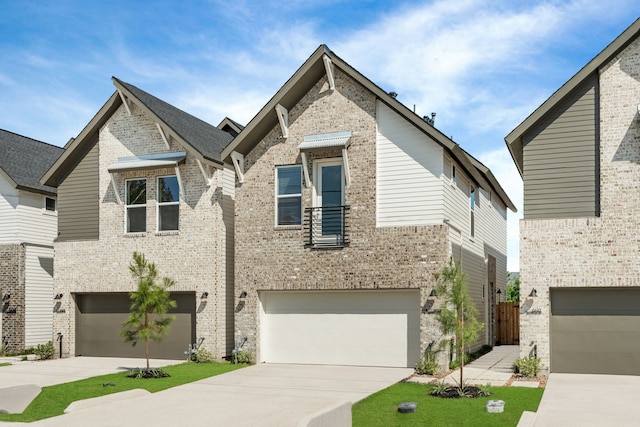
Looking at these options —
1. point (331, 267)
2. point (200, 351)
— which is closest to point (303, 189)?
point (331, 267)

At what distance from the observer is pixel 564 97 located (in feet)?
55.5

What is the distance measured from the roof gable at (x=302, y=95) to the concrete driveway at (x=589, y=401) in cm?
654

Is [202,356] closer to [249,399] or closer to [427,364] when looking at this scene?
[427,364]

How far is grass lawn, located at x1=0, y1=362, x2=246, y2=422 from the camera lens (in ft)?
40.8

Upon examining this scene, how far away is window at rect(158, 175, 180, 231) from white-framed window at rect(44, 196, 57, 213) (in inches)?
273

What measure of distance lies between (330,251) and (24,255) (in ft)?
40.8

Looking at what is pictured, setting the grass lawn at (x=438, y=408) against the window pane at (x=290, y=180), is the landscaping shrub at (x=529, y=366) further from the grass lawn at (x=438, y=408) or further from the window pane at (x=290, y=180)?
the window pane at (x=290, y=180)

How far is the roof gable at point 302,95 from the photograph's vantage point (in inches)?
703

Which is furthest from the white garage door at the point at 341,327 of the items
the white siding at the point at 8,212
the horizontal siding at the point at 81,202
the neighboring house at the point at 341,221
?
the white siding at the point at 8,212

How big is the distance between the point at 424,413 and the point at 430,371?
5.30 m

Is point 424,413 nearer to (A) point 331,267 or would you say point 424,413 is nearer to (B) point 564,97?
(A) point 331,267

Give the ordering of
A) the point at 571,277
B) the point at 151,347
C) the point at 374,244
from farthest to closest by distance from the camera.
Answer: the point at 151,347, the point at 374,244, the point at 571,277

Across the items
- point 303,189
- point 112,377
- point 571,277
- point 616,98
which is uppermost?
point 616,98

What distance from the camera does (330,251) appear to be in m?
18.8
